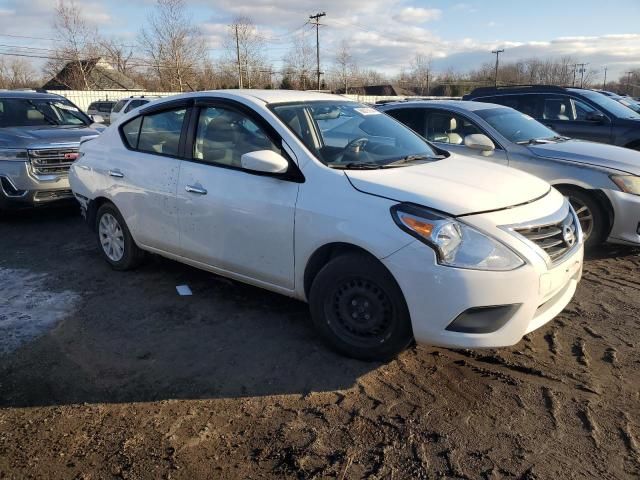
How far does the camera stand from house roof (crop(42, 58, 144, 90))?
3900 centimetres

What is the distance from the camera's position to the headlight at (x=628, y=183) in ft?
17.4

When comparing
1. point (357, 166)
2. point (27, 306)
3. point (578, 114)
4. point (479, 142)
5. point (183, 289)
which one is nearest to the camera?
point (357, 166)

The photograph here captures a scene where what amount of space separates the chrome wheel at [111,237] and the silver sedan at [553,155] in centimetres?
391

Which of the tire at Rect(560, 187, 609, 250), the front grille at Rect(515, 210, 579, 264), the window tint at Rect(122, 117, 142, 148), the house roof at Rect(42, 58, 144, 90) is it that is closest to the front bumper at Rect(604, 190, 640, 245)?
the tire at Rect(560, 187, 609, 250)

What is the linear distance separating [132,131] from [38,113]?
14.5 ft

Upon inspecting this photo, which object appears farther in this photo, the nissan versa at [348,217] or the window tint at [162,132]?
the window tint at [162,132]

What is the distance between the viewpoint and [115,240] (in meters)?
5.21

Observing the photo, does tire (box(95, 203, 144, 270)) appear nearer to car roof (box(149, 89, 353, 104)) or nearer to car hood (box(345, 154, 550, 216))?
car roof (box(149, 89, 353, 104))

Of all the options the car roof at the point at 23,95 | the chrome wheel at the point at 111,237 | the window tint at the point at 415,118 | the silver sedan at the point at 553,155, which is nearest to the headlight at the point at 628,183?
the silver sedan at the point at 553,155

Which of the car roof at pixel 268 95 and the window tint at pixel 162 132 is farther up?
the car roof at pixel 268 95

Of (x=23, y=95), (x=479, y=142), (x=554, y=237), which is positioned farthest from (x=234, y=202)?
(x=23, y=95)

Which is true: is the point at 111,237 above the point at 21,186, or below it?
below

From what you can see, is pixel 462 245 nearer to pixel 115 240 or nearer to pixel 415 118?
pixel 115 240

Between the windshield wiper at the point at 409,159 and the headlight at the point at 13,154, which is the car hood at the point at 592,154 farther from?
the headlight at the point at 13,154
